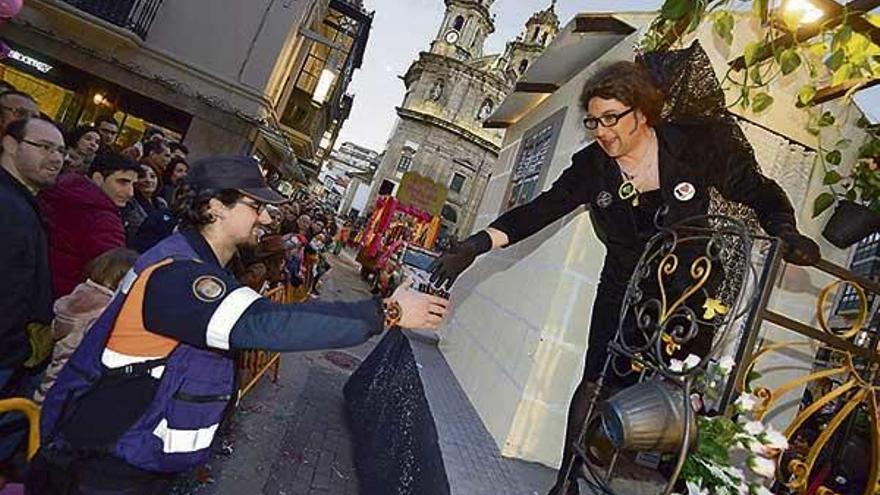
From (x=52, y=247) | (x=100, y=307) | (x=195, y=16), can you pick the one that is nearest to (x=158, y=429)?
(x=100, y=307)

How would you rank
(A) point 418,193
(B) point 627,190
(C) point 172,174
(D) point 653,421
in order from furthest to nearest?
(A) point 418,193, (C) point 172,174, (B) point 627,190, (D) point 653,421

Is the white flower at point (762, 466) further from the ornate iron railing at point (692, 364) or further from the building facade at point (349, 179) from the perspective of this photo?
the building facade at point (349, 179)

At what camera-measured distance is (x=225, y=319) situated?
1764 mm

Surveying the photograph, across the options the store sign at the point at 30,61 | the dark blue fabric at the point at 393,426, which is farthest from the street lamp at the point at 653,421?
the store sign at the point at 30,61

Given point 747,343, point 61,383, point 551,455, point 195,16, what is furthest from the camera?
point 195,16

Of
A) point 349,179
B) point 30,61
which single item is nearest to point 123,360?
point 30,61

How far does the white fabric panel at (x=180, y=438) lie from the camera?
74.4 inches

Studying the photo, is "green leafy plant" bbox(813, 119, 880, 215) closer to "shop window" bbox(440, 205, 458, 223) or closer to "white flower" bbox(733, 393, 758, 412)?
"white flower" bbox(733, 393, 758, 412)

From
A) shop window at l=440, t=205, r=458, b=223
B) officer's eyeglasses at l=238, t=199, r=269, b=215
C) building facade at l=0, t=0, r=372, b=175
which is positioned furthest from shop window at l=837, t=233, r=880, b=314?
shop window at l=440, t=205, r=458, b=223

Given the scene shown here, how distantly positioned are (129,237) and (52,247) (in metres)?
1.09

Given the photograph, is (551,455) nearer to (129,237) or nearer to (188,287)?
(188,287)

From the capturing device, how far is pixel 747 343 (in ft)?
5.26

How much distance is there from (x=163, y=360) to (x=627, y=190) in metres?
2.00

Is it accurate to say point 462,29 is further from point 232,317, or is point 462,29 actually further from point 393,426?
point 232,317
